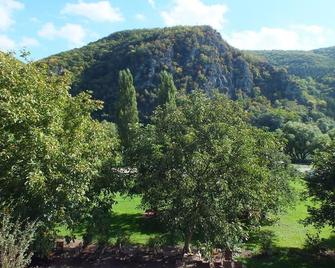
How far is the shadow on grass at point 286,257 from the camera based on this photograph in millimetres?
22938

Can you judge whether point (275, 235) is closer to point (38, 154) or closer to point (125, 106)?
point (38, 154)

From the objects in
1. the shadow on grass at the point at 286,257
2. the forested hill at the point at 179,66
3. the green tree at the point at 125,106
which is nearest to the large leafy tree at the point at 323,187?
→ the shadow on grass at the point at 286,257

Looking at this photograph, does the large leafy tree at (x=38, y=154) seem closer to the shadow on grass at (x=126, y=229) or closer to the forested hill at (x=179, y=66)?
the shadow on grass at (x=126, y=229)

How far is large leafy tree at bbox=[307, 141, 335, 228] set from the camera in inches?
880

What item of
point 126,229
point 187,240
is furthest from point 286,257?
point 126,229

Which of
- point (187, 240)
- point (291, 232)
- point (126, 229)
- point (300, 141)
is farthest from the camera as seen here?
→ point (300, 141)

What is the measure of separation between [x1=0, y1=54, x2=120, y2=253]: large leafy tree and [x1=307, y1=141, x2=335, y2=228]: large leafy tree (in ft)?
37.6

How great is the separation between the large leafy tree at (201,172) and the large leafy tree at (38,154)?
10.9 ft

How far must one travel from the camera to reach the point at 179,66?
15288 cm

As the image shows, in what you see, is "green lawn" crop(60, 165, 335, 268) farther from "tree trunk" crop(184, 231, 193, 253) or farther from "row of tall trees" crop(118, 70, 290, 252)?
"tree trunk" crop(184, 231, 193, 253)

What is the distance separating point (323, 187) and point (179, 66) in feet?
Answer: 434

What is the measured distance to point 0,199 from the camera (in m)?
16.9

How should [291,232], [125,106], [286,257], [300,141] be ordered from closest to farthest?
[286,257]
[291,232]
[125,106]
[300,141]

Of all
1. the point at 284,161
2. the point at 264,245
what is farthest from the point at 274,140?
the point at 264,245
